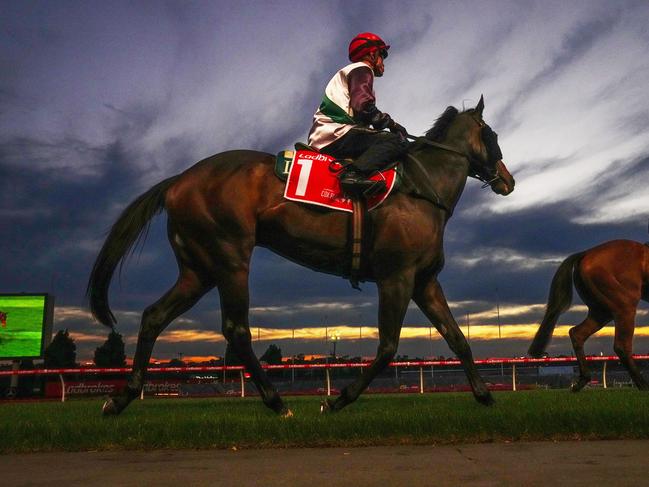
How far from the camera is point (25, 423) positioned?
441cm

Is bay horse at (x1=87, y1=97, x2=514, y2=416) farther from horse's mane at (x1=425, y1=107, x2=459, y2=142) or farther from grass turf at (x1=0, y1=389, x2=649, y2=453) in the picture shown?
grass turf at (x1=0, y1=389, x2=649, y2=453)

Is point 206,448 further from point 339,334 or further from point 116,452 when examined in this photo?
point 339,334

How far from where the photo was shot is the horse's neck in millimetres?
5496

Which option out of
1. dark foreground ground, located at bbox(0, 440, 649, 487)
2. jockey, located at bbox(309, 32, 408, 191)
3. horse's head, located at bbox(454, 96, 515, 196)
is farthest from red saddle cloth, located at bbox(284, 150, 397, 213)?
dark foreground ground, located at bbox(0, 440, 649, 487)

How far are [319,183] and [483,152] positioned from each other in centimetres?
203

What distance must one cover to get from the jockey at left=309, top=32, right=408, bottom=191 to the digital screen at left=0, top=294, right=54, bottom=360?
76.4 ft

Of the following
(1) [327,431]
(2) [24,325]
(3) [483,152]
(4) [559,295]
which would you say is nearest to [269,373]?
(2) [24,325]

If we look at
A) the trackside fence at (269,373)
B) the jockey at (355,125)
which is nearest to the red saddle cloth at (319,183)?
the jockey at (355,125)

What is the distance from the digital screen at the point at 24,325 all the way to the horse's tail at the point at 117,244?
A: 21.9 m

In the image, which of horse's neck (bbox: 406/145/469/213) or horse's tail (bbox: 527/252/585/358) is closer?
horse's neck (bbox: 406/145/469/213)

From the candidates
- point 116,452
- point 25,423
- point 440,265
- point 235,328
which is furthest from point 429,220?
point 25,423

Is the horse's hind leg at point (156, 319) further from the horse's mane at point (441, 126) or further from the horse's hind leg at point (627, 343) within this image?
the horse's hind leg at point (627, 343)

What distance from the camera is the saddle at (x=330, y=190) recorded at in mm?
5082

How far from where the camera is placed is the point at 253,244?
5.10 metres
